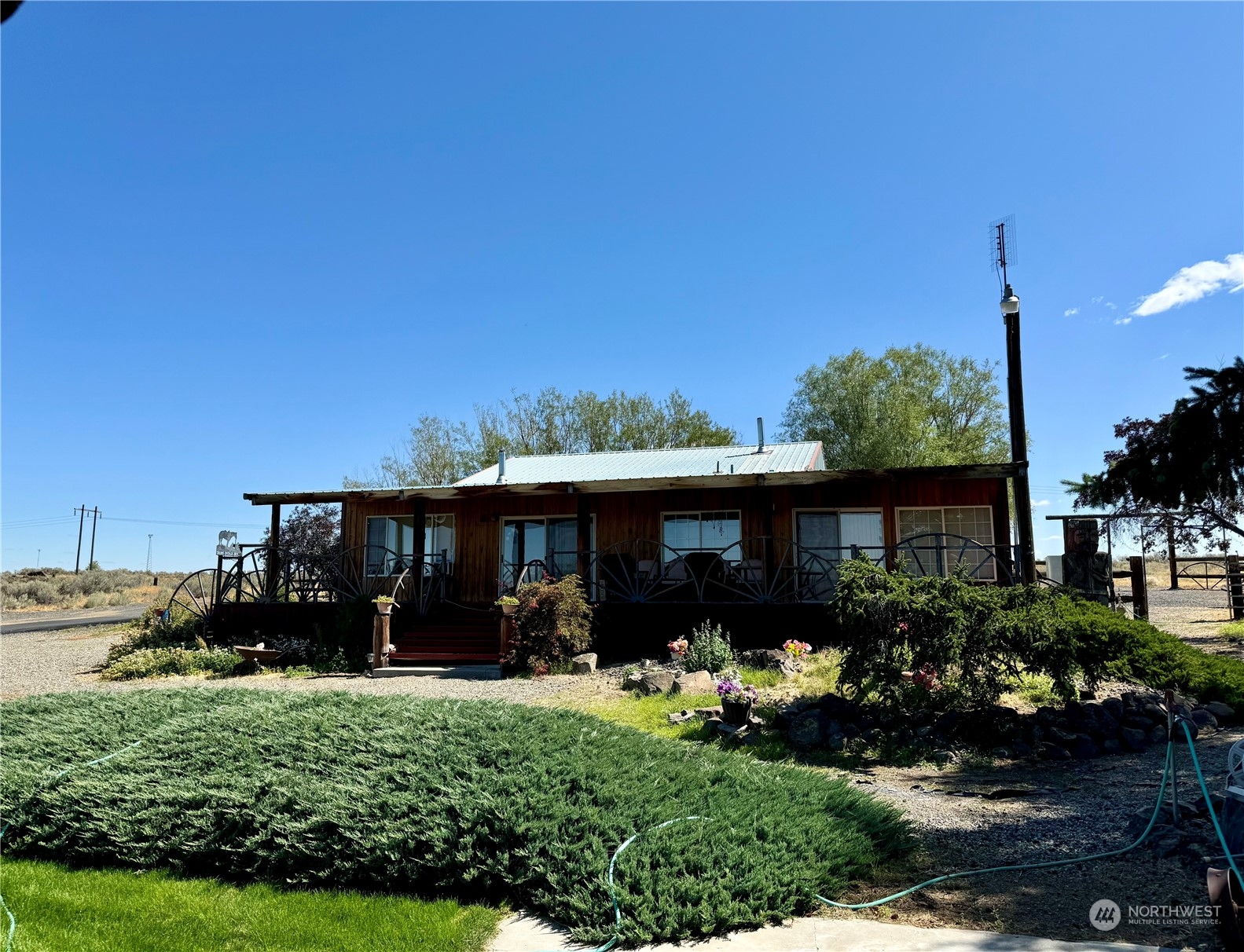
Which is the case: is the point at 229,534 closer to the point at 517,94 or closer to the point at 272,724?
the point at 517,94

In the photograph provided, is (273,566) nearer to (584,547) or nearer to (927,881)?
(584,547)

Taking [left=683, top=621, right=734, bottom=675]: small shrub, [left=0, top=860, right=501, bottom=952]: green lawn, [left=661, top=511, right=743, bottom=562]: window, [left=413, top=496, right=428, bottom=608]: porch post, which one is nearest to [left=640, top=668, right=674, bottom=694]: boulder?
[left=683, top=621, right=734, bottom=675]: small shrub

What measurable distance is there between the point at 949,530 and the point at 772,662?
6.38 m

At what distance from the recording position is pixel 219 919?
3.85 metres

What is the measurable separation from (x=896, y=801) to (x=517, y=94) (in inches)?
393

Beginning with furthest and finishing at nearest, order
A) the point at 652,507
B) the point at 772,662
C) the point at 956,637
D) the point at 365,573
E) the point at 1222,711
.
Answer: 1. the point at 365,573
2. the point at 652,507
3. the point at 772,662
4. the point at 1222,711
5. the point at 956,637

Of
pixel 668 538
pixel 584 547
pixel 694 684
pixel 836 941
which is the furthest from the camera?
pixel 668 538

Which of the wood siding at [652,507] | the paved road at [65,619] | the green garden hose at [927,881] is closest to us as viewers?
the green garden hose at [927,881]

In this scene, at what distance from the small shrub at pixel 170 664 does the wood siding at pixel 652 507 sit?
4.05 meters

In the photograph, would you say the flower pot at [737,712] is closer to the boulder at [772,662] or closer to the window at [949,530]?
the boulder at [772,662]

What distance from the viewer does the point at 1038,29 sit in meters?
8.88

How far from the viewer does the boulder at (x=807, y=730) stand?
7613 mm

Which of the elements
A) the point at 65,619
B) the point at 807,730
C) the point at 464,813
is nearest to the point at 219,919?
the point at 464,813

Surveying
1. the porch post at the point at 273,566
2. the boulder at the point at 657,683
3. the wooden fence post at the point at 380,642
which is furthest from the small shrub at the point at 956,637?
the porch post at the point at 273,566
